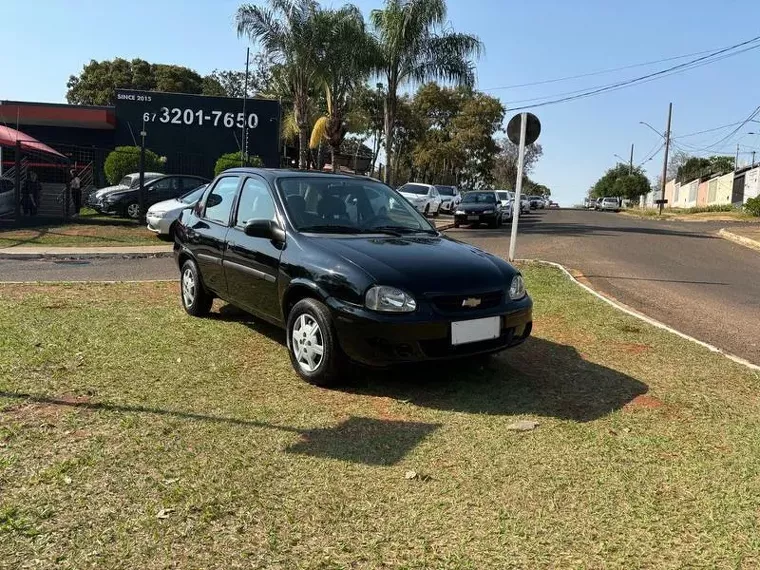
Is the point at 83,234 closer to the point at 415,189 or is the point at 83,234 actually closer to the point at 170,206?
the point at 170,206

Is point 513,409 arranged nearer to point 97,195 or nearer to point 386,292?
point 386,292

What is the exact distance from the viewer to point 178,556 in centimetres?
258

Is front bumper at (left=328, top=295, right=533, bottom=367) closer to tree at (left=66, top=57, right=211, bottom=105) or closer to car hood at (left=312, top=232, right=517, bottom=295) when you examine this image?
car hood at (left=312, top=232, right=517, bottom=295)

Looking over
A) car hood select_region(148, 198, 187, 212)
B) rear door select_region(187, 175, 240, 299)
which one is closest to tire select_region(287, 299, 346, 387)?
rear door select_region(187, 175, 240, 299)

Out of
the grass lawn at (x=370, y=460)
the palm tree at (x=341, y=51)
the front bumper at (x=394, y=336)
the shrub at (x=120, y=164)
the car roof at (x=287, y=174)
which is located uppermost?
the palm tree at (x=341, y=51)

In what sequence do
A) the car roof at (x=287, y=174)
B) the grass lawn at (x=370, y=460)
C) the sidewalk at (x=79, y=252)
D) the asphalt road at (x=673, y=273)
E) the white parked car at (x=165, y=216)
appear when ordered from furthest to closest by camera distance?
the white parked car at (x=165, y=216) < the sidewalk at (x=79, y=252) < the asphalt road at (x=673, y=273) < the car roof at (x=287, y=174) < the grass lawn at (x=370, y=460)

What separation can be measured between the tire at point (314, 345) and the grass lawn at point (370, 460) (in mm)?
144

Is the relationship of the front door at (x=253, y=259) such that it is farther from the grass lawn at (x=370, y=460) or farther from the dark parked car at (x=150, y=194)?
the dark parked car at (x=150, y=194)

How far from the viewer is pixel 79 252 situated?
44.2ft

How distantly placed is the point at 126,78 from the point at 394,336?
5537 cm

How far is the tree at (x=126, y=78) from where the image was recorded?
52.4 metres

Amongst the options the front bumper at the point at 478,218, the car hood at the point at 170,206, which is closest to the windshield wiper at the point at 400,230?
the car hood at the point at 170,206

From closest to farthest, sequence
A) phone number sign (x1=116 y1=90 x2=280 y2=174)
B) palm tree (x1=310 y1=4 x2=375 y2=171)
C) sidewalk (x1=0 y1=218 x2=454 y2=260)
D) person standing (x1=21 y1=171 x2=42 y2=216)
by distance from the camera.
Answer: sidewalk (x1=0 y1=218 x2=454 y2=260), person standing (x1=21 y1=171 x2=42 y2=216), palm tree (x1=310 y1=4 x2=375 y2=171), phone number sign (x1=116 y1=90 x2=280 y2=174)

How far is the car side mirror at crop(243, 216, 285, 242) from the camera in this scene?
5.05 metres
